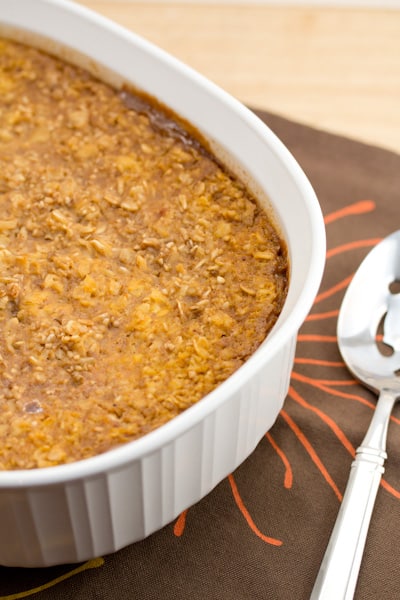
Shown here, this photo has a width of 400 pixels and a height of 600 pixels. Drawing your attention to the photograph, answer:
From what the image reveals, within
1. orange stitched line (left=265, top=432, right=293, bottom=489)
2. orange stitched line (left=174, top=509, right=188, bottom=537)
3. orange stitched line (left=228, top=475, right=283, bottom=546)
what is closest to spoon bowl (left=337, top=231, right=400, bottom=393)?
orange stitched line (left=265, top=432, right=293, bottom=489)

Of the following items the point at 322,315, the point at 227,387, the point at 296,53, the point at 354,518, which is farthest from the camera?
the point at 296,53

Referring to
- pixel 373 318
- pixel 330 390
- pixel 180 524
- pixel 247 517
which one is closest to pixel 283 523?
pixel 247 517

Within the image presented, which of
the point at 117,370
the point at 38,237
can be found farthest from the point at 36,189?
the point at 117,370

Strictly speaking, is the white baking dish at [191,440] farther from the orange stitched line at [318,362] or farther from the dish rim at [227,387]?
the orange stitched line at [318,362]

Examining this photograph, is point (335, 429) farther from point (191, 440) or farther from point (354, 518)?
point (191, 440)

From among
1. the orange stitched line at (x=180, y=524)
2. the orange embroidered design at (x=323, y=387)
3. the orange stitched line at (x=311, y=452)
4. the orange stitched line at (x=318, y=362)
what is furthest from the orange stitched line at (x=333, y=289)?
the orange stitched line at (x=180, y=524)

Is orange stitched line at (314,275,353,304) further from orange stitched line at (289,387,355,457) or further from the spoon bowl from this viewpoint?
orange stitched line at (289,387,355,457)
